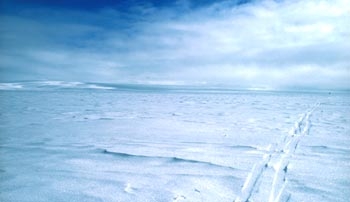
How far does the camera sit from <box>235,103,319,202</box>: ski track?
288cm

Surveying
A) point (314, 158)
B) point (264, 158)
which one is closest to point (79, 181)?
point (264, 158)

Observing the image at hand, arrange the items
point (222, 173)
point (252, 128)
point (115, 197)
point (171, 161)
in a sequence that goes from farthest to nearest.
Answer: point (252, 128)
point (171, 161)
point (222, 173)
point (115, 197)

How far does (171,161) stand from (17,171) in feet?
7.86

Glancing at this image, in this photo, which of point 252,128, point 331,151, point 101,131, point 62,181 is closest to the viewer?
point 62,181

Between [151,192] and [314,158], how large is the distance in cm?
315

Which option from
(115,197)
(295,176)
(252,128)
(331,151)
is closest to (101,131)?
(115,197)

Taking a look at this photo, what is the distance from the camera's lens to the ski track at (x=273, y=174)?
2.88 m

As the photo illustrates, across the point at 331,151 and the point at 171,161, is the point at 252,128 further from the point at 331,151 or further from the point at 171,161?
the point at 171,161

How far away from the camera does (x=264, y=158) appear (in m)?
4.28

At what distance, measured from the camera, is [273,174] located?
3535 mm

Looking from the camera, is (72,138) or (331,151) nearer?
(331,151)

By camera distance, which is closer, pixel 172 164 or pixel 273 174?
pixel 273 174

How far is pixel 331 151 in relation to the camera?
479cm

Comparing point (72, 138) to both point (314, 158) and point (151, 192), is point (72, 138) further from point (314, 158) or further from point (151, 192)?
point (314, 158)
